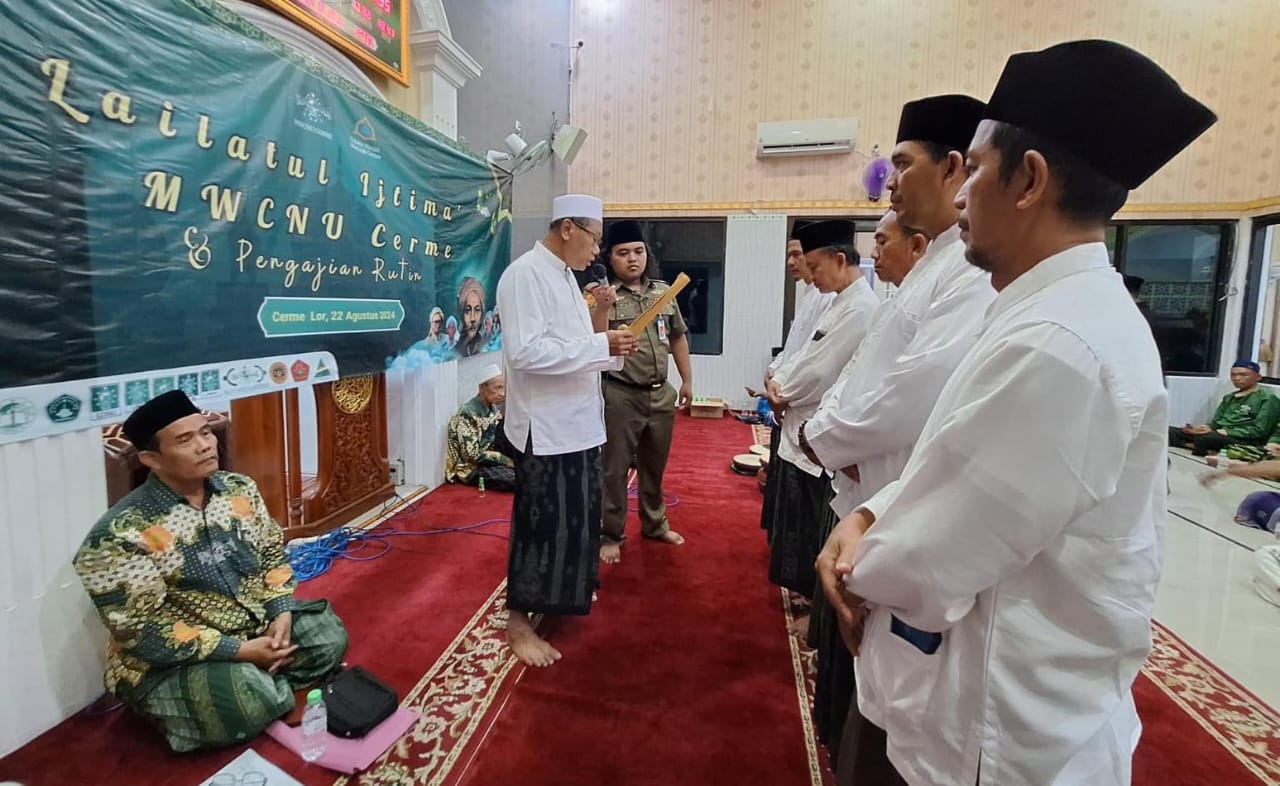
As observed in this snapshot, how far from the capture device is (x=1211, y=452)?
520cm

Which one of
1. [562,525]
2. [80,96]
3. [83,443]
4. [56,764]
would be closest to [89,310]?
[83,443]

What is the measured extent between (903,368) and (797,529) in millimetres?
1281

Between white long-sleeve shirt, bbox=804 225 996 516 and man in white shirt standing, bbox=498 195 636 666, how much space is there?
862 millimetres

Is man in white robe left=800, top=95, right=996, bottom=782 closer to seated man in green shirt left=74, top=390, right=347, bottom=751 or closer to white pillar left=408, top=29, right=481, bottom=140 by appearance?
seated man in green shirt left=74, top=390, right=347, bottom=751

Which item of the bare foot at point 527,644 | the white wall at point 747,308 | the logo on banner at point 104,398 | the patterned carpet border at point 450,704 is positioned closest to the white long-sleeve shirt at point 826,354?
the bare foot at point 527,644

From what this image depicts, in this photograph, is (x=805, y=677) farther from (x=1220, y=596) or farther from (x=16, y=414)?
(x=16, y=414)

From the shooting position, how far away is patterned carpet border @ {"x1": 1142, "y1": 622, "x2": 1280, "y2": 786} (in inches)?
66.7

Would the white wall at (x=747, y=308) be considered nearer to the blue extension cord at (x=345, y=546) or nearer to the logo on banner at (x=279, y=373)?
the blue extension cord at (x=345, y=546)

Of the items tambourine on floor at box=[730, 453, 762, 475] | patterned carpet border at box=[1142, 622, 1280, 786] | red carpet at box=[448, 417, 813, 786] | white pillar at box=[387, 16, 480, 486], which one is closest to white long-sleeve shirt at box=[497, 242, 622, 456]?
red carpet at box=[448, 417, 813, 786]

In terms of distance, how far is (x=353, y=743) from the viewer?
1620 millimetres

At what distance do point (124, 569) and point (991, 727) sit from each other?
194 centimetres

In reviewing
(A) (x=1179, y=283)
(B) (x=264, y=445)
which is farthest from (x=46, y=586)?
(A) (x=1179, y=283)

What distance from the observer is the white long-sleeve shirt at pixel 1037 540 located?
59 centimetres

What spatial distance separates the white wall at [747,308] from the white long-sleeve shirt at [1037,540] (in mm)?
6113
